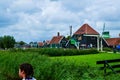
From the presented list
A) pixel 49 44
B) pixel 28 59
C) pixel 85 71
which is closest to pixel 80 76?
pixel 85 71

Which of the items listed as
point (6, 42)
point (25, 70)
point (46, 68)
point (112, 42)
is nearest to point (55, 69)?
point (46, 68)

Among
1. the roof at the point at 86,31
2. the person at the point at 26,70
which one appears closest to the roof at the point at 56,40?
the roof at the point at 86,31

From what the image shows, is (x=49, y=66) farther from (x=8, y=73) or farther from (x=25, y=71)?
(x=25, y=71)

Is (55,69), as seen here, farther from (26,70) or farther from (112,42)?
(112,42)

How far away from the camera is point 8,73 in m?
25.7

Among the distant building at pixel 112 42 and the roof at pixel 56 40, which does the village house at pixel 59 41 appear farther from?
the distant building at pixel 112 42

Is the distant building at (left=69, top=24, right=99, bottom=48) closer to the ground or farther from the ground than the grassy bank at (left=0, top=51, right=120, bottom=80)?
farther from the ground

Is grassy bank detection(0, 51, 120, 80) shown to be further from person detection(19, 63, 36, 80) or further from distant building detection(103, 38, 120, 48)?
distant building detection(103, 38, 120, 48)

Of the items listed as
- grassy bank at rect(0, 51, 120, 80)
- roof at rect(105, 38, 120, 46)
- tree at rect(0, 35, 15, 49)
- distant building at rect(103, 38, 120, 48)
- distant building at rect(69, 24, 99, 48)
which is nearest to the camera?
grassy bank at rect(0, 51, 120, 80)

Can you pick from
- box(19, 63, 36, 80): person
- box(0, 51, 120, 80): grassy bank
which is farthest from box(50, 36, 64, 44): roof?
box(19, 63, 36, 80): person

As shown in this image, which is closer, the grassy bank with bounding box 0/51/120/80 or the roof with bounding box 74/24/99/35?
the grassy bank with bounding box 0/51/120/80

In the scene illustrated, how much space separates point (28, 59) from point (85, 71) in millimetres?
9336

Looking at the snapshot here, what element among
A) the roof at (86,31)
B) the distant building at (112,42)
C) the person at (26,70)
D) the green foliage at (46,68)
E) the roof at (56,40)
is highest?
the roof at (86,31)

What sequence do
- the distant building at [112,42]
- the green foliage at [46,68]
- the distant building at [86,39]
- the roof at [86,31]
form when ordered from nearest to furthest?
the green foliage at [46,68]
the distant building at [86,39]
the roof at [86,31]
the distant building at [112,42]
